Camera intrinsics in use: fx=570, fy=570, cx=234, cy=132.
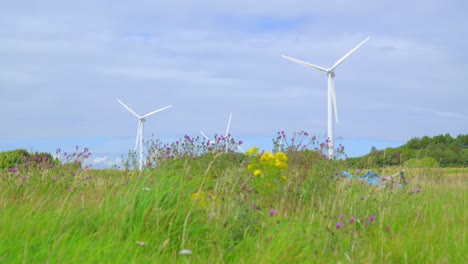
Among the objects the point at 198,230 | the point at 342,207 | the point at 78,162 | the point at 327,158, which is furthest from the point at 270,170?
the point at 78,162

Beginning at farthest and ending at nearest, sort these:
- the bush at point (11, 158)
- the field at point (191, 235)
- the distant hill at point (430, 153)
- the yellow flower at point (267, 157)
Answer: the distant hill at point (430, 153), the bush at point (11, 158), the yellow flower at point (267, 157), the field at point (191, 235)

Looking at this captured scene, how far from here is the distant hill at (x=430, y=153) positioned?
79.3 feet

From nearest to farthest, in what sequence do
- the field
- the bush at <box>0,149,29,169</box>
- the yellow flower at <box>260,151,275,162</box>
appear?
the field
the yellow flower at <box>260,151,275,162</box>
the bush at <box>0,149,29,169</box>

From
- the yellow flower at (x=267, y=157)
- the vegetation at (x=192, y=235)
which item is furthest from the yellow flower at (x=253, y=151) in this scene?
the vegetation at (x=192, y=235)

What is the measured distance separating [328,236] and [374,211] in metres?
2.30

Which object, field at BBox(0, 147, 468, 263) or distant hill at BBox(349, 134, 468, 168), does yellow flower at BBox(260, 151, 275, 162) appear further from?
distant hill at BBox(349, 134, 468, 168)

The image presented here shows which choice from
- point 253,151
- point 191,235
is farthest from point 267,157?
point 191,235

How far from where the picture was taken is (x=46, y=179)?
9.38 metres

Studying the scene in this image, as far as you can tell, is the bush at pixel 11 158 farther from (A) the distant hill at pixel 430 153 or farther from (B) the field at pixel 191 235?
(B) the field at pixel 191 235

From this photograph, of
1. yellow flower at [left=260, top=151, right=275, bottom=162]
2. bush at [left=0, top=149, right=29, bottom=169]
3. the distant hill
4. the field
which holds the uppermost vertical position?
the distant hill

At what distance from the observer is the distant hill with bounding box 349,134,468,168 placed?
2416 cm

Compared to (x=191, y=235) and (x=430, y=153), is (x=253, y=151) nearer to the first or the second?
(x=191, y=235)

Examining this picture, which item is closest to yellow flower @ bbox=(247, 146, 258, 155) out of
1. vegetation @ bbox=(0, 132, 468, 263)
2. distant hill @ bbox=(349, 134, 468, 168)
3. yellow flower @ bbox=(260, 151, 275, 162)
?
yellow flower @ bbox=(260, 151, 275, 162)

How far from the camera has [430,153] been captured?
32.9m
